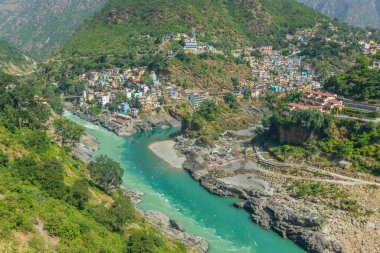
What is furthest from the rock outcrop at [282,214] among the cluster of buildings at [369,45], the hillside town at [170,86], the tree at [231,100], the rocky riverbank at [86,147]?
the cluster of buildings at [369,45]

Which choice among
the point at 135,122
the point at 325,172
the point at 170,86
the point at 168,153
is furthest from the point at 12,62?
the point at 325,172

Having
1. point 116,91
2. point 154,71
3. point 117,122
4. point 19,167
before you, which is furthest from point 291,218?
point 154,71

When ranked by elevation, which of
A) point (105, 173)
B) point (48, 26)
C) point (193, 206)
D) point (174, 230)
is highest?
point (48, 26)

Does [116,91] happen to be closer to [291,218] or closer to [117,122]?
[117,122]

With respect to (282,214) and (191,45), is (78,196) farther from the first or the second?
(191,45)

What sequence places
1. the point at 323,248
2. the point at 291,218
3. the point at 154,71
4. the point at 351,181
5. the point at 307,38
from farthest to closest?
1. the point at 307,38
2. the point at 154,71
3. the point at 351,181
4. the point at 291,218
5. the point at 323,248

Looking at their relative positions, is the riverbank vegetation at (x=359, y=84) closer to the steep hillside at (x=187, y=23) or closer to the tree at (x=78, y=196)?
the tree at (x=78, y=196)

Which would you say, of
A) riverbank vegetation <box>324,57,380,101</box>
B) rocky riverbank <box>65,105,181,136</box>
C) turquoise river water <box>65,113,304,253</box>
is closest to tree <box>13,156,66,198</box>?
turquoise river water <box>65,113,304,253</box>
